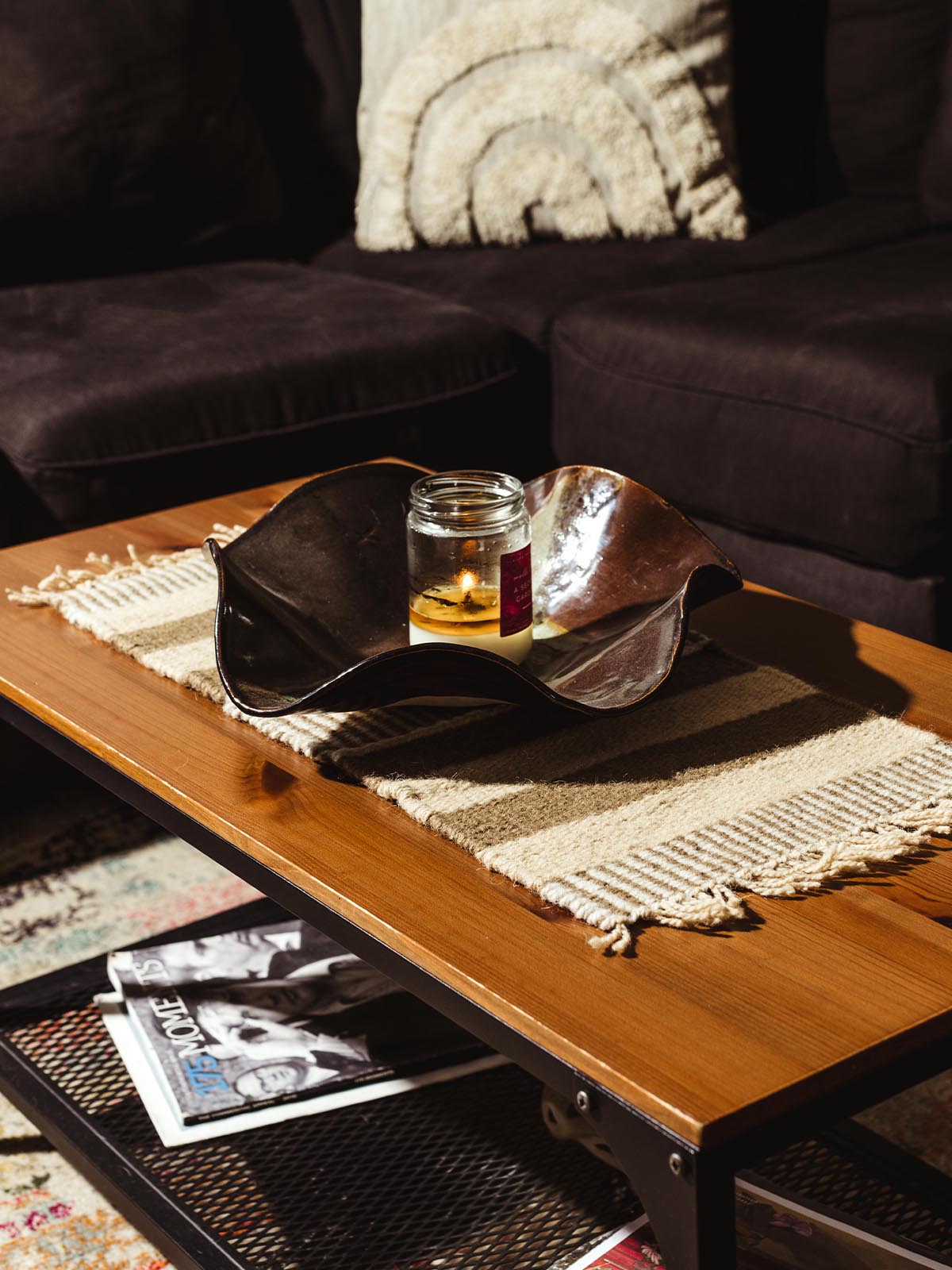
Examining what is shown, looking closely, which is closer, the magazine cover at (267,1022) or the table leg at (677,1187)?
the table leg at (677,1187)

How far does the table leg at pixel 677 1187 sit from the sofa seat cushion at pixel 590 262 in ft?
4.89

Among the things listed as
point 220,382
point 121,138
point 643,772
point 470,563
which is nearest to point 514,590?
point 470,563

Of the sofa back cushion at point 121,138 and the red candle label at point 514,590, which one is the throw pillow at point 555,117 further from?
the red candle label at point 514,590

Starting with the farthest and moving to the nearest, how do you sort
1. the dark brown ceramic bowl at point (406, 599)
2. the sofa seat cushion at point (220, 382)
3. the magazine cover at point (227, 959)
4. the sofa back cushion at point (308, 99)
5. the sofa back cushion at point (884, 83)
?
the sofa back cushion at point (308, 99) < the sofa back cushion at point (884, 83) < the sofa seat cushion at point (220, 382) < the magazine cover at point (227, 959) < the dark brown ceramic bowl at point (406, 599)

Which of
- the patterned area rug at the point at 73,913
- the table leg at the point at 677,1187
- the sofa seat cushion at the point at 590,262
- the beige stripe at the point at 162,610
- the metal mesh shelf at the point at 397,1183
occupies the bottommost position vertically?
the patterned area rug at the point at 73,913

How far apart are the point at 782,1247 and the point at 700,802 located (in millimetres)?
279

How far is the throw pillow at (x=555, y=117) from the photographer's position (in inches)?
81.9

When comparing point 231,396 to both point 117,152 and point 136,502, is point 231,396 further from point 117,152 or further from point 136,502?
point 117,152

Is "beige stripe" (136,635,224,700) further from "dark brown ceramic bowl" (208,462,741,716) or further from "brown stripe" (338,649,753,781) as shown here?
"brown stripe" (338,649,753,781)

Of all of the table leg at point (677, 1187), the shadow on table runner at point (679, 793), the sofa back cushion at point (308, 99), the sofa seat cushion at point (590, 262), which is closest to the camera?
the table leg at point (677, 1187)

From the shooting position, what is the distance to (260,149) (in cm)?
233

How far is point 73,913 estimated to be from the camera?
4.81 feet

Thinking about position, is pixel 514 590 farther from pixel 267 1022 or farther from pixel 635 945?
pixel 267 1022

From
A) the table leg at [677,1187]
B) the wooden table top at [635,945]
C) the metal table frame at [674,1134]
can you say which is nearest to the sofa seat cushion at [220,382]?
the wooden table top at [635,945]
